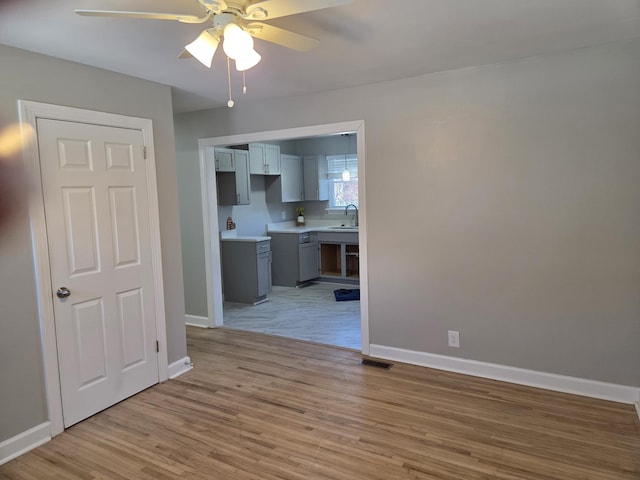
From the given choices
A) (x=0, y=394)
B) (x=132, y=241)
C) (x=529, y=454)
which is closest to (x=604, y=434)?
(x=529, y=454)

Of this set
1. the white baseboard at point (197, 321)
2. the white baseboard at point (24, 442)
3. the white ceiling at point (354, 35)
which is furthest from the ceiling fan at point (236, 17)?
the white baseboard at point (197, 321)

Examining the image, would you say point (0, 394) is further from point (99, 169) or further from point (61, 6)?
point (61, 6)

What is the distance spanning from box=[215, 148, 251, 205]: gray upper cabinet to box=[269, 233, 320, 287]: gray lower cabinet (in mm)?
995

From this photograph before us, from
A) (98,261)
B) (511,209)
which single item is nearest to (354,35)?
(511,209)

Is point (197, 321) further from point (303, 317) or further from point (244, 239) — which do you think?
point (244, 239)

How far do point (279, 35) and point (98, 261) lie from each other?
1982 mm

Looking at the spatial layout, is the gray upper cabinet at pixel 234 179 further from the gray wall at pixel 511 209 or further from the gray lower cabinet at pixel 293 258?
the gray wall at pixel 511 209

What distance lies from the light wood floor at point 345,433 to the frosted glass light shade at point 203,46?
211cm

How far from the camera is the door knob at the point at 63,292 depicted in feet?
8.40

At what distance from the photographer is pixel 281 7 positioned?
1.58 m

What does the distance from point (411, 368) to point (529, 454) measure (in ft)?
4.03

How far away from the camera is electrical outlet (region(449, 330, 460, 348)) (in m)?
3.28

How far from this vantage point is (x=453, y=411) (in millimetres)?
2705

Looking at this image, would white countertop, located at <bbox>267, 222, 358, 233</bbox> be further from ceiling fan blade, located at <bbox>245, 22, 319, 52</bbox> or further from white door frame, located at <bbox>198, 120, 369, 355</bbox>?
ceiling fan blade, located at <bbox>245, 22, 319, 52</bbox>
